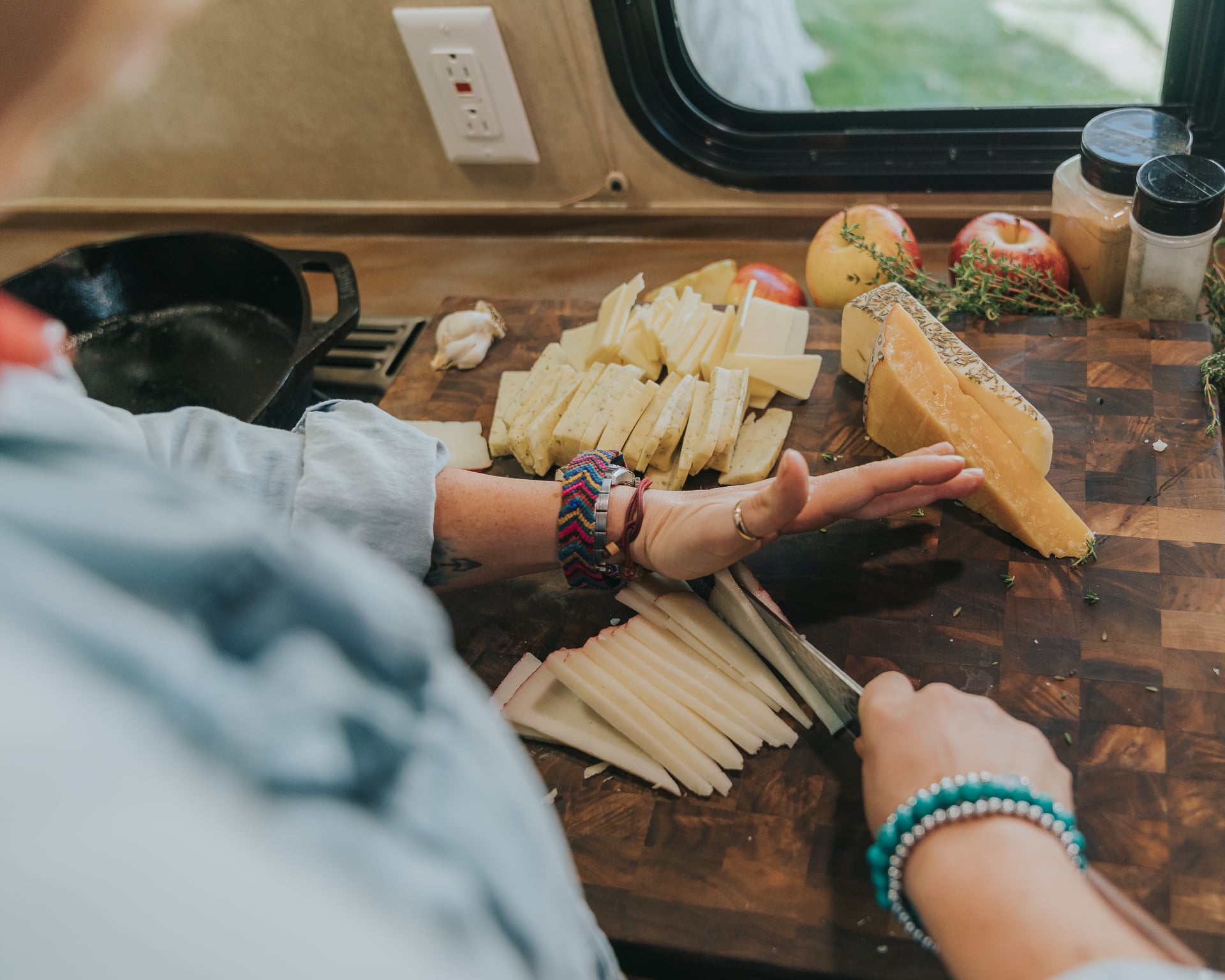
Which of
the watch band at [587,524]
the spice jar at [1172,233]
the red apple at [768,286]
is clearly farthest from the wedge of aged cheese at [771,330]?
the spice jar at [1172,233]

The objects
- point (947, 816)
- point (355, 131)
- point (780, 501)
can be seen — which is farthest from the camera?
point (355, 131)

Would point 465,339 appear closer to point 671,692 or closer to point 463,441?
point 463,441

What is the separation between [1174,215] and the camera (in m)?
1.08

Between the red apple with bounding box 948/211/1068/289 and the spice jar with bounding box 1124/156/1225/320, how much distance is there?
0.31 ft

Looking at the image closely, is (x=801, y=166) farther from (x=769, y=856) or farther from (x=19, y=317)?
(x=19, y=317)

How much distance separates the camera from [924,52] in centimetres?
157

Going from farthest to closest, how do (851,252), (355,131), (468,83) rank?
(355,131) < (468,83) < (851,252)

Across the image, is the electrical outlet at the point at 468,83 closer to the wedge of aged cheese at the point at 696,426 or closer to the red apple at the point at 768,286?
the red apple at the point at 768,286

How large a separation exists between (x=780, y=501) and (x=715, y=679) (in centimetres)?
21

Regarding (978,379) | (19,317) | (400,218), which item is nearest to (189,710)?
(19,317)

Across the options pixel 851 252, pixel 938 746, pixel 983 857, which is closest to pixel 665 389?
pixel 851 252

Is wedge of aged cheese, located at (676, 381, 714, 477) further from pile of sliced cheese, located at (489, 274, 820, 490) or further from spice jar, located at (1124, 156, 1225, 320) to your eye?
spice jar, located at (1124, 156, 1225, 320)

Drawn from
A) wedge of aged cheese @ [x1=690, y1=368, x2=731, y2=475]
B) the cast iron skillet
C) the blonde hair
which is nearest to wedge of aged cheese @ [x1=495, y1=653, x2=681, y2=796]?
wedge of aged cheese @ [x1=690, y1=368, x2=731, y2=475]

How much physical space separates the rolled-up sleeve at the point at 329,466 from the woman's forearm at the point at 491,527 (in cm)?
3
